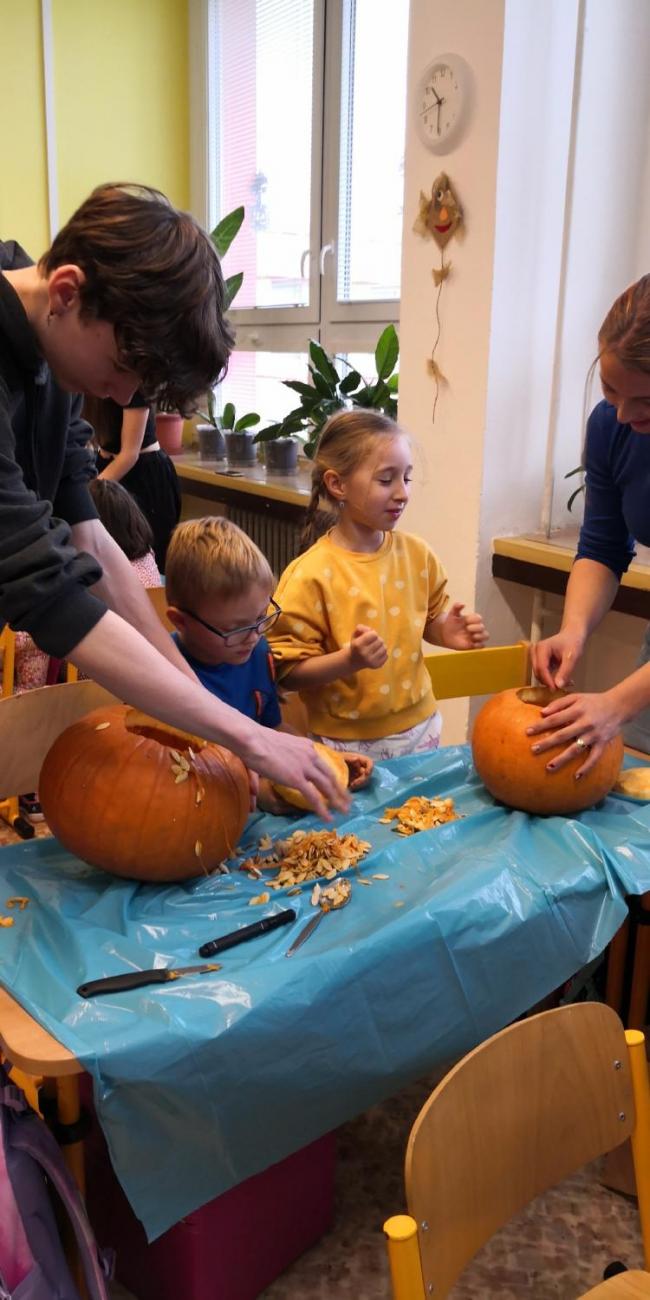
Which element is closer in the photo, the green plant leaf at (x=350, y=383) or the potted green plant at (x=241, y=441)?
the green plant leaf at (x=350, y=383)

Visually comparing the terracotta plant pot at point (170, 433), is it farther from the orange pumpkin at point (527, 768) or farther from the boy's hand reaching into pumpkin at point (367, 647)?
the orange pumpkin at point (527, 768)

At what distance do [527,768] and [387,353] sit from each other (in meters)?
2.21

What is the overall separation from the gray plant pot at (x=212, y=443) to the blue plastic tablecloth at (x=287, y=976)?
3.71 meters

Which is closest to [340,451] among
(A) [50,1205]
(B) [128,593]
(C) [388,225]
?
(B) [128,593]

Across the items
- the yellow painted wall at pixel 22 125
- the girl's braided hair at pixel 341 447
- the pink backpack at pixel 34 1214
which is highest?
the yellow painted wall at pixel 22 125

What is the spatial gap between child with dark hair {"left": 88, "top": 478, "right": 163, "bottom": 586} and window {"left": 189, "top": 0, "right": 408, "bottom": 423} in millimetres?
1550

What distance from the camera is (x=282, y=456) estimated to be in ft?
13.8

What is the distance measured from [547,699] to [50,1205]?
0.96m

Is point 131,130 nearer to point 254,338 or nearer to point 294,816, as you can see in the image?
point 254,338

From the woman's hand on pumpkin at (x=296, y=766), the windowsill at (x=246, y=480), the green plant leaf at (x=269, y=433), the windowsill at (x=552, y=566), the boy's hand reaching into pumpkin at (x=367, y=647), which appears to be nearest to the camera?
the woman's hand on pumpkin at (x=296, y=766)

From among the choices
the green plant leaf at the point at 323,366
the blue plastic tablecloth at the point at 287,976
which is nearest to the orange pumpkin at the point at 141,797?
the blue plastic tablecloth at the point at 287,976

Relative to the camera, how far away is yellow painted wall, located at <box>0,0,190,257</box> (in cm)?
443

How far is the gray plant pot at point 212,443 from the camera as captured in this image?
4.88 m

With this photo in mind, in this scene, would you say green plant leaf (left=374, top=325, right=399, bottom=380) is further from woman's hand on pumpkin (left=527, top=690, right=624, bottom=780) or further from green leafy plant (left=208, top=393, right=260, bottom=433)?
woman's hand on pumpkin (left=527, top=690, right=624, bottom=780)
